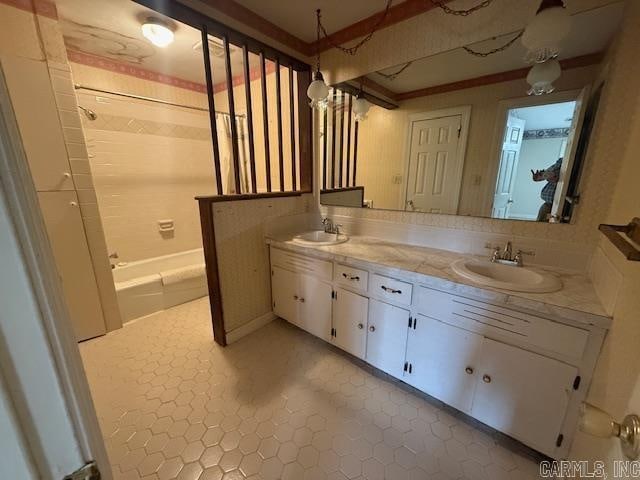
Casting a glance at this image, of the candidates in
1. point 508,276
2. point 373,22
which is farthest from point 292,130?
point 508,276

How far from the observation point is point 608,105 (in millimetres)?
1168

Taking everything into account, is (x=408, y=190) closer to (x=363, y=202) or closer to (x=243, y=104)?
(x=363, y=202)

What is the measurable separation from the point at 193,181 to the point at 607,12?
3669 millimetres

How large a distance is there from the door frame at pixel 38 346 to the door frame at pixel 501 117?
1841 millimetres

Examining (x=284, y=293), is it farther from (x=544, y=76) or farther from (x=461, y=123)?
(x=544, y=76)

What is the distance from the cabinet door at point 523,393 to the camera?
108 cm

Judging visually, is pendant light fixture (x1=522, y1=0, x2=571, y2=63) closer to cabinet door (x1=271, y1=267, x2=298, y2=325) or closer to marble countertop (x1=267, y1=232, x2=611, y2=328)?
marble countertop (x1=267, y1=232, x2=611, y2=328)

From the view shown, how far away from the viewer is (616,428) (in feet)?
1.55

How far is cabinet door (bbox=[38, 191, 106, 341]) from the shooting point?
1832mm

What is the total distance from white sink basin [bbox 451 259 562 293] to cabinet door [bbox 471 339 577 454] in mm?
277

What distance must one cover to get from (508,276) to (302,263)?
1263 mm

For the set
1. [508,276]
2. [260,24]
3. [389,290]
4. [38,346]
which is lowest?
[389,290]

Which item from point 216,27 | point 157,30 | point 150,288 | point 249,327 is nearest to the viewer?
point 216,27

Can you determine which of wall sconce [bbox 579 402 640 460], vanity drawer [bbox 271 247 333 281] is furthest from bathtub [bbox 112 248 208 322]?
wall sconce [bbox 579 402 640 460]
